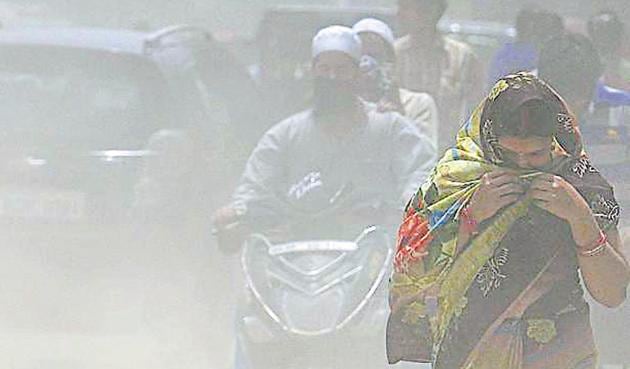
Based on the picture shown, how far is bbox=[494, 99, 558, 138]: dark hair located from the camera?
4469mm

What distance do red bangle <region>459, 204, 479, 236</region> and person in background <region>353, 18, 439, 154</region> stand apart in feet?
12.0

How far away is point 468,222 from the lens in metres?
4.57

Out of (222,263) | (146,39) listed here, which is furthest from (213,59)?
(222,263)

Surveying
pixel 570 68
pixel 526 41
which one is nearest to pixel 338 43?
pixel 570 68

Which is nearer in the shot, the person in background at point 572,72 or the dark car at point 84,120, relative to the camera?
the person in background at point 572,72

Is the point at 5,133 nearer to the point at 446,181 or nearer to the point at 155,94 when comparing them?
the point at 155,94

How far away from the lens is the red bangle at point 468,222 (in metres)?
4.56

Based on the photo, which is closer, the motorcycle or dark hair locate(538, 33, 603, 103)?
the motorcycle

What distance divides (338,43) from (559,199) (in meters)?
3.63

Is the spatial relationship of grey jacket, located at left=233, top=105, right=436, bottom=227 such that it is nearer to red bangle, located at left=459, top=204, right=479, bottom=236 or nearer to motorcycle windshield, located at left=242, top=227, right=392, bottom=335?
motorcycle windshield, located at left=242, top=227, right=392, bottom=335

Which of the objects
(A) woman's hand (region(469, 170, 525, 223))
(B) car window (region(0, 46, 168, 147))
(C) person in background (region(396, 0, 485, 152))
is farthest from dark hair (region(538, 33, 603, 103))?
(B) car window (region(0, 46, 168, 147))

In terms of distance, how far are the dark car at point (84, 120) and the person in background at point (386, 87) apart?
1421 millimetres

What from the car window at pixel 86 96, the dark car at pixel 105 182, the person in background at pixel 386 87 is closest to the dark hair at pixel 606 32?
the person in background at pixel 386 87

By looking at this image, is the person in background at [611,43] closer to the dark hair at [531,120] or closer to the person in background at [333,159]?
the person in background at [333,159]
